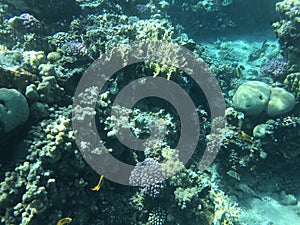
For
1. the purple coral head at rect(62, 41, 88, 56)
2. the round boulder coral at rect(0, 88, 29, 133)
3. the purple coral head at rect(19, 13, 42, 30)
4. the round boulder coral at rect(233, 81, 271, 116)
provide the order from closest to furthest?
the round boulder coral at rect(0, 88, 29, 133) < the purple coral head at rect(62, 41, 88, 56) < the round boulder coral at rect(233, 81, 271, 116) < the purple coral head at rect(19, 13, 42, 30)

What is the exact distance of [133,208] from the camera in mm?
4129

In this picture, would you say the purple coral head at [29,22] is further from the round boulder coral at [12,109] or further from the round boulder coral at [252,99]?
the round boulder coral at [252,99]

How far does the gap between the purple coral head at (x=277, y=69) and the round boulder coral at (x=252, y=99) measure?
1.87 meters

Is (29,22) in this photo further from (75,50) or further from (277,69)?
(277,69)

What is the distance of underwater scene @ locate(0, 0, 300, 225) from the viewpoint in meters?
3.39

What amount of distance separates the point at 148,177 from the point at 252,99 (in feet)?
9.61

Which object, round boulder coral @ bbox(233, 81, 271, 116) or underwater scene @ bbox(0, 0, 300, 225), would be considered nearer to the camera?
underwater scene @ bbox(0, 0, 300, 225)

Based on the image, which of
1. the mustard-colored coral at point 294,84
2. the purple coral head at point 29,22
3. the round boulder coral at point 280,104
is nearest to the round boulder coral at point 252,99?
the round boulder coral at point 280,104

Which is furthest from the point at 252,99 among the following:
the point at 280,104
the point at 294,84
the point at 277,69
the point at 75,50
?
the point at 75,50

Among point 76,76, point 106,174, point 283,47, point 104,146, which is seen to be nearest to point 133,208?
point 106,174

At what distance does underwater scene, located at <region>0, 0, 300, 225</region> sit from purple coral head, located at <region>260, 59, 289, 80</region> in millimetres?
40

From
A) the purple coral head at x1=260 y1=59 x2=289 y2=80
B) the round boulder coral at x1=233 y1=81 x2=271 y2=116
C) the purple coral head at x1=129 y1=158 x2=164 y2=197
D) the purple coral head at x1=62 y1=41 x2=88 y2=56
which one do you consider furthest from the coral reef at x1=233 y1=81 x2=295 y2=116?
the purple coral head at x1=62 y1=41 x2=88 y2=56

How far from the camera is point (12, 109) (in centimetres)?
322

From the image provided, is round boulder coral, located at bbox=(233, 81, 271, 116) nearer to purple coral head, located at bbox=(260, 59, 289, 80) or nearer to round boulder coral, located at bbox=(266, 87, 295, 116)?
round boulder coral, located at bbox=(266, 87, 295, 116)
